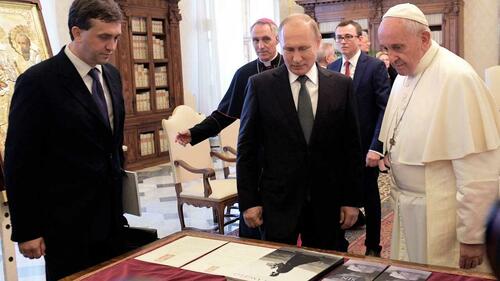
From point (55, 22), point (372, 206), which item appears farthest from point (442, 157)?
point (55, 22)

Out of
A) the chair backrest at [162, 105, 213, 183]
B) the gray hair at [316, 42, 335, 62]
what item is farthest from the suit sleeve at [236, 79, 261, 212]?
the gray hair at [316, 42, 335, 62]

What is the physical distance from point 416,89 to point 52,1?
6082 millimetres

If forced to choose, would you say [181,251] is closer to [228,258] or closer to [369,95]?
[228,258]

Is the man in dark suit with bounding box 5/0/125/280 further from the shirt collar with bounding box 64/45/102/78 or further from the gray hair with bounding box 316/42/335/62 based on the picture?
the gray hair with bounding box 316/42/335/62

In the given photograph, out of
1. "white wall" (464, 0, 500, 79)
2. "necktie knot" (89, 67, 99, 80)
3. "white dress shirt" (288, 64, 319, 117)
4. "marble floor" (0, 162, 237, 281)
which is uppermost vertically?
"white wall" (464, 0, 500, 79)

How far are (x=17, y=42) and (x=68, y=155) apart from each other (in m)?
1.75

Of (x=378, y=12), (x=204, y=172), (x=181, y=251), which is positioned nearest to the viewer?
(x=181, y=251)

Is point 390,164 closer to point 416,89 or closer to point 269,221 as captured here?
point 416,89

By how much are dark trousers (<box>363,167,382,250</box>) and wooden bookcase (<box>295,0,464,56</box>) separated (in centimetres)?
512

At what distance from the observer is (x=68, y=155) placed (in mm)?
2082

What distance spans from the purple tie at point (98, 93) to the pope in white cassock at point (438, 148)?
119 centimetres

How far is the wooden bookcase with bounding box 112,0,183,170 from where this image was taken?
7.88 m

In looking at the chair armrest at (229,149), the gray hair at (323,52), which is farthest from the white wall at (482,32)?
the chair armrest at (229,149)

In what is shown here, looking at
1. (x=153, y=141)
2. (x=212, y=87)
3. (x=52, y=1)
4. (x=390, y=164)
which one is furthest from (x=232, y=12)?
(x=390, y=164)
